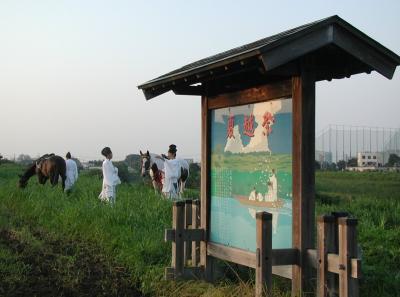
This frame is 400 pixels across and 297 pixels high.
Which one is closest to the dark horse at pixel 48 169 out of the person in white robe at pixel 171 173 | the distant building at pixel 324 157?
the person in white robe at pixel 171 173

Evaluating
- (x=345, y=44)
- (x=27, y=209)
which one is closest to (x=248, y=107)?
(x=345, y=44)

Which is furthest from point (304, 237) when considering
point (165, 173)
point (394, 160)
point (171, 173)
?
point (394, 160)

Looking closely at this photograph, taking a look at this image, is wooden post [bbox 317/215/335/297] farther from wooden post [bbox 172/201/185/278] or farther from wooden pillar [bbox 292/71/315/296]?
wooden post [bbox 172/201/185/278]

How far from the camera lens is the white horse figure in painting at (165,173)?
53.3 ft

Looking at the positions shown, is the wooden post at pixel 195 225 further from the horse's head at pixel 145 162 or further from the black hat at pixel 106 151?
the horse's head at pixel 145 162

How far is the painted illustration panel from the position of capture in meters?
5.64

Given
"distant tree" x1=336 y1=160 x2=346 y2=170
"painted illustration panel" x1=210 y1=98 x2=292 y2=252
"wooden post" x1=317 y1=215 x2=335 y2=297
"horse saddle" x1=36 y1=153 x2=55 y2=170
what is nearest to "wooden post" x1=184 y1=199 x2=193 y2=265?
"painted illustration panel" x1=210 y1=98 x2=292 y2=252

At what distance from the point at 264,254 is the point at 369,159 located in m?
48.1

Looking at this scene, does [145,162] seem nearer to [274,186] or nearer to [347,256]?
[274,186]

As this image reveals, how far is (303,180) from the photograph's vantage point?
5.34 meters

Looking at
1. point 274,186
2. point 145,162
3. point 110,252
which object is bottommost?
point 110,252

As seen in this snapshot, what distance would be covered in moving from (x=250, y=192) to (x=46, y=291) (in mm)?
2817

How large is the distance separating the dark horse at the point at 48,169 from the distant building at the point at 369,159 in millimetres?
32969

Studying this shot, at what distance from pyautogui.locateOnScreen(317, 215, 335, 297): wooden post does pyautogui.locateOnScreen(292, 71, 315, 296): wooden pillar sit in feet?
0.79
